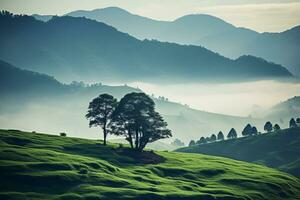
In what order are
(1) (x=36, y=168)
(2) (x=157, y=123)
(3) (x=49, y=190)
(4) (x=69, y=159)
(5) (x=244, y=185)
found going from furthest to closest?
(2) (x=157, y=123), (5) (x=244, y=185), (4) (x=69, y=159), (1) (x=36, y=168), (3) (x=49, y=190)

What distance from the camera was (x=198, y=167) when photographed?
186m

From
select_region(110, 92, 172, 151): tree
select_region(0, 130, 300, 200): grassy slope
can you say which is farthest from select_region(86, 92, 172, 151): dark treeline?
select_region(0, 130, 300, 200): grassy slope

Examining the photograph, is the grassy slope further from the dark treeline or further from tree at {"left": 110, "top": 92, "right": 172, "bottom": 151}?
tree at {"left": 110, "top": 92, "right": 172, "bottom": 151}

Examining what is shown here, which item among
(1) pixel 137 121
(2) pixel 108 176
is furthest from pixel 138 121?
(2) pixel 108 176

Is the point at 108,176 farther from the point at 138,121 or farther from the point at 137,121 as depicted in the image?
the point at 138,121

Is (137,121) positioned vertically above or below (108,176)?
above

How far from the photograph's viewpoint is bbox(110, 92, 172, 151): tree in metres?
195

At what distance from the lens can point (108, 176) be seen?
154 m

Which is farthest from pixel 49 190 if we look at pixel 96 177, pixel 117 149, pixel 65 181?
pixel 117 149

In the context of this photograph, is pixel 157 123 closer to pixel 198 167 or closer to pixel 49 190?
pixel 198 167

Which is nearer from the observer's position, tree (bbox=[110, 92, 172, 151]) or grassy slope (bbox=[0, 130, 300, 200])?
grassy slope (bbox=[0, 130, 300, 200])

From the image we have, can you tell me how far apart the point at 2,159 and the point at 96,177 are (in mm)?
23403

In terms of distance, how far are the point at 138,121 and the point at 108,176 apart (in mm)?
42886

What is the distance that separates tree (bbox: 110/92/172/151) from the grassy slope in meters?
5.87
